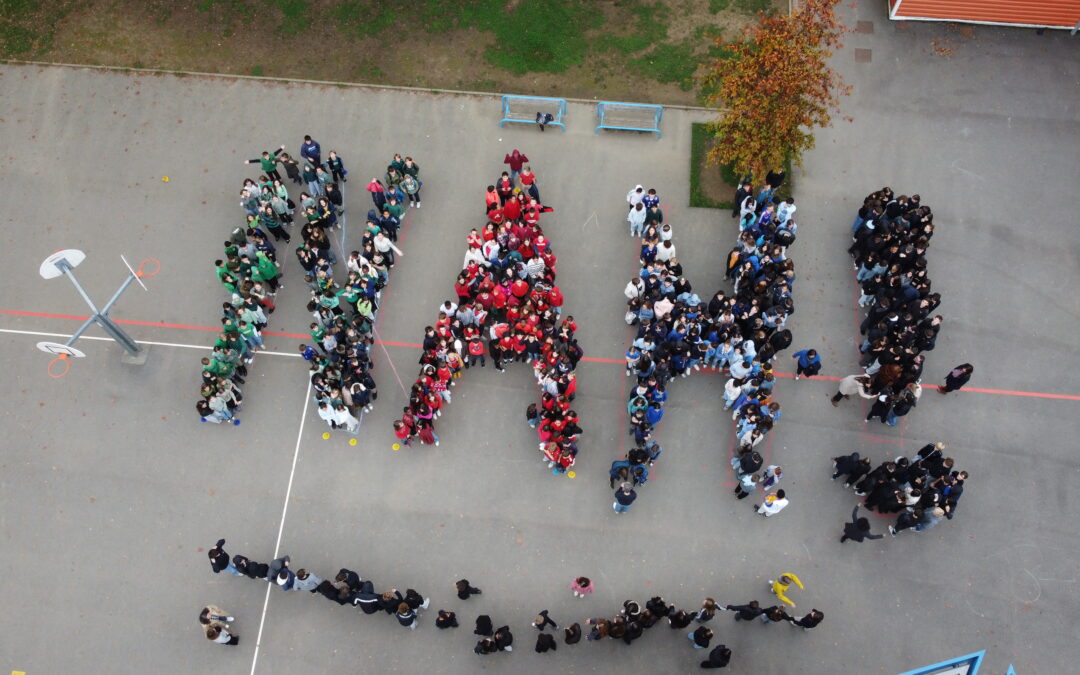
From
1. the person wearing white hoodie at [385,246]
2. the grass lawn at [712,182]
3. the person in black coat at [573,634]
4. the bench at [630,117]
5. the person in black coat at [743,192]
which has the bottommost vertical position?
the person in black coat at [573,634]

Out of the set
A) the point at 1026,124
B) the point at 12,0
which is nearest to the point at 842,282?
the point at 1026,124

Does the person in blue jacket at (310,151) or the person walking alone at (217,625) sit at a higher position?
the person in blue jacket at (310,151)

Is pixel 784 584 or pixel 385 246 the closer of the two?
pixel 784 584

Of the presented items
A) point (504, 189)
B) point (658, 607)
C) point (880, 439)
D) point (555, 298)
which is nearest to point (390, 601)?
point (658, 607)

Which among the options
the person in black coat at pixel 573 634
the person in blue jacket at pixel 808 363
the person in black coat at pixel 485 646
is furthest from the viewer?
the person in blue jacket at pixel 808 363

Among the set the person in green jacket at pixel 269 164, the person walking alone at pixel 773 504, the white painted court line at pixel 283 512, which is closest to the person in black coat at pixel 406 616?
the white painted court line at pixel 283 512

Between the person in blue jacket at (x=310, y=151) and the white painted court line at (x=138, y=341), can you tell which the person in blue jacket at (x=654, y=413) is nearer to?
the white painted court line at (x=138, y=341)

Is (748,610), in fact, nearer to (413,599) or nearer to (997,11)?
(413,599)

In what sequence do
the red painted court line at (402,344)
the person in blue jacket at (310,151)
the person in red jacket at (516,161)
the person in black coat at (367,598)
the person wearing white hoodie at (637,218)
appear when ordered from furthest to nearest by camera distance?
1. the person in blue jacket at (310,151)
2. the person in red jacket at (516,161)
3. the person wearing white hoodie at (637,218)
4. the red painted court line at (402,344)
5. the person in black coat at (367,598)

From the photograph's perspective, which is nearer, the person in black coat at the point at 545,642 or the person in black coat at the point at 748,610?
the person in black coat at the point at 545,642
